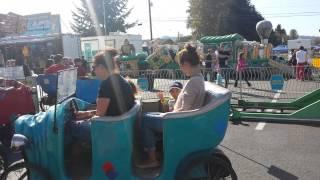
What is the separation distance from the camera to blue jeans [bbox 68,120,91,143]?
14.3 feet

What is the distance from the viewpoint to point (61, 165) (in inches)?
171

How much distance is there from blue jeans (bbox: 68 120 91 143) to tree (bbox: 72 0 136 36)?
179 ft

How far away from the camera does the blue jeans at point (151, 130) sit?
172 inches

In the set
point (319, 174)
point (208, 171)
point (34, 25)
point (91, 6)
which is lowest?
point (319, 174)

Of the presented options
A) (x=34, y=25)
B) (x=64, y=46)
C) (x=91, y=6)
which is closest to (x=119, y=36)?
(x=64, y=46)

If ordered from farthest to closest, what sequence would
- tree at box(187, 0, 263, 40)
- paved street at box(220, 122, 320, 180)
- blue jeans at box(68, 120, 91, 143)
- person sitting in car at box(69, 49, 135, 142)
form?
1. tree at box(187, 0, 263, 40)
2. paved street at box(220, 122, 320, 180)
3. blue jeans at box(68, 120, 91, 143)
4. person sitting in car at box(69, 49, 135, 142)

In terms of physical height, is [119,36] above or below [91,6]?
below

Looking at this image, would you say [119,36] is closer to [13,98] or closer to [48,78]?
[48,78]

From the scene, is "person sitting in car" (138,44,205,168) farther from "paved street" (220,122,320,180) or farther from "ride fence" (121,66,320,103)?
"ride fence" (121,66,320,103)

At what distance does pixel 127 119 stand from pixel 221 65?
1569 centimetres

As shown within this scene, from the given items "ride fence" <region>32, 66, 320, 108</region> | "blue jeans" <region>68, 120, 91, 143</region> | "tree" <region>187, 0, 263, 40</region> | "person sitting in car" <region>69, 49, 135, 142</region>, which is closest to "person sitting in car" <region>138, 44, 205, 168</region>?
"person sitting in car" <region>69, 49, 135, 142</region>

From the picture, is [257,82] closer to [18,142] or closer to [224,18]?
[18,142]

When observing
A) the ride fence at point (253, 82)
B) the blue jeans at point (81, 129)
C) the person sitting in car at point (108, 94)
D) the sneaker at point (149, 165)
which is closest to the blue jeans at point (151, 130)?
the sneaker at point (149, 165)

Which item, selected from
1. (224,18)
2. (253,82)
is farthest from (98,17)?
(253,82)
